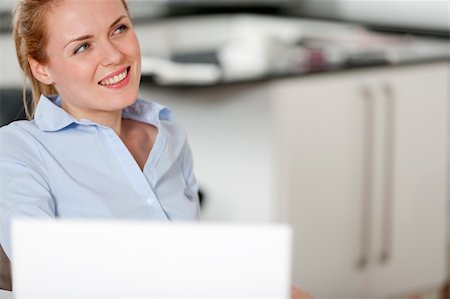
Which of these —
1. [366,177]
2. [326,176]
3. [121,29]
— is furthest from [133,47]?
[366,177]

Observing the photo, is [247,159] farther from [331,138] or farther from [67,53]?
[67,53]

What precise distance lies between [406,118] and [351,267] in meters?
0.52

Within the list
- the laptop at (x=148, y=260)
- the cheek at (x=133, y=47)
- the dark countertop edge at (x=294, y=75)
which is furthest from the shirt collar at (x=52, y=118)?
the dark countertop edge at (x=294, y=75)

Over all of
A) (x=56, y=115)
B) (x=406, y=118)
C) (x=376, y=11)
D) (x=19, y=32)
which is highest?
(x=376, y=11)

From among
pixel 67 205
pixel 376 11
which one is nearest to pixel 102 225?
pixel 67 205

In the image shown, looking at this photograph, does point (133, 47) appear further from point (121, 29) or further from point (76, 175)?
point (76, 175)

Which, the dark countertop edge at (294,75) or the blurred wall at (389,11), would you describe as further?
the blurred wall at (389,11)

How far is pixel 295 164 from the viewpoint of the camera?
2895 millimetres

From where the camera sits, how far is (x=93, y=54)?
1.29m

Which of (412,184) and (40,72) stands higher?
(412,184)

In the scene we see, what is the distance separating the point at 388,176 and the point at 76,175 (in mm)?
2008

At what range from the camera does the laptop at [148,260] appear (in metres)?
0.94

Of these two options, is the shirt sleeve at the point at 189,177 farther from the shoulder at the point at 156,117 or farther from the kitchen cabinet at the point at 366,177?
the kitchen cabinet at the point at 366,177

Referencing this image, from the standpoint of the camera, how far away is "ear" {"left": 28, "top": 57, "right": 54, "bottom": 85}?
1339 mm
